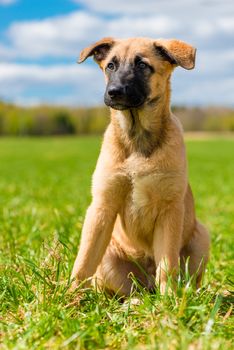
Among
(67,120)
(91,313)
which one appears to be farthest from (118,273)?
(67,120)

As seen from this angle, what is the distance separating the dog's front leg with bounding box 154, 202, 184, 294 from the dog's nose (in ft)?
2.76

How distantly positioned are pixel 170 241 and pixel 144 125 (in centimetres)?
86

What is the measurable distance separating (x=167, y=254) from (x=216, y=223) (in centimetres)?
423

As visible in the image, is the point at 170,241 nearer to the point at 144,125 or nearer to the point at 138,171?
the point at 138,171

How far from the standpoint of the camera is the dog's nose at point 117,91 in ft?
12.9

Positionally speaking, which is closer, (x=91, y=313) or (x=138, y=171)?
(x=91, y=313)

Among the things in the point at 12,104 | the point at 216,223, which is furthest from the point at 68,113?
the point at 216,223

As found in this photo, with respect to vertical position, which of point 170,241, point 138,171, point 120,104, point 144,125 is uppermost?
point 120,104

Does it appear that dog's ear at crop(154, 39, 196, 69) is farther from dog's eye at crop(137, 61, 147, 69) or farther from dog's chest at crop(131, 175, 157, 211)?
dog's chest at crop(131, 175, 157, 211)

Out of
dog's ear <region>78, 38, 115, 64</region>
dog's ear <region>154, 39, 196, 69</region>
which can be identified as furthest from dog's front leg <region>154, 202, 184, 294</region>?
dog's ear <region>78, 38, 115, 64</region>

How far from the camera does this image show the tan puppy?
4.07 metres

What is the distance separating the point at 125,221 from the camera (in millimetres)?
4297

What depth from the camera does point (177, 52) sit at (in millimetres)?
4246

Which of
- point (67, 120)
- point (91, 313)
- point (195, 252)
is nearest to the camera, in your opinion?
point (91, 313)
